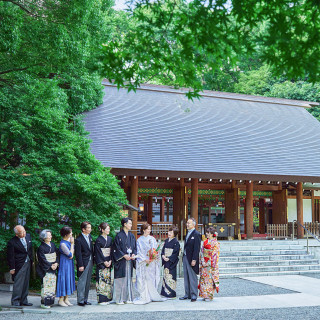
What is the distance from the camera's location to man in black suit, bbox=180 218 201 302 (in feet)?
28.0

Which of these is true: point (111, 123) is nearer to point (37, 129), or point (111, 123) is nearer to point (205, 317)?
point (37, 129)

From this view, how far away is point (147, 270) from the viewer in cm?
855

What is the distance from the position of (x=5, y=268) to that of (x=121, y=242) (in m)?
3.63

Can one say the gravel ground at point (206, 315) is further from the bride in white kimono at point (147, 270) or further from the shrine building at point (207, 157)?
the shrine building at point (207, 157)

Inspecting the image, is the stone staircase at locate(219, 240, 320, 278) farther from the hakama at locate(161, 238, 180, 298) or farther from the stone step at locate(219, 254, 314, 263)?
the hakama at locate(161, 238, 180, 298)

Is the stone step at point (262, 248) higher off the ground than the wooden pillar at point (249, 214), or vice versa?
the wooden pillar at point (249, 214)

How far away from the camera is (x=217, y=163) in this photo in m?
17.0

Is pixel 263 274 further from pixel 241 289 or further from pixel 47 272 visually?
pixel 47 272

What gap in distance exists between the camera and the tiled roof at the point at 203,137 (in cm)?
1634

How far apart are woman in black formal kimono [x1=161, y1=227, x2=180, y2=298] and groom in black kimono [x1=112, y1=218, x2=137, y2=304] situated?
2.42 ft

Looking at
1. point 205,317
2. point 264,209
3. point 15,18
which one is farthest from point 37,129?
point 264,209

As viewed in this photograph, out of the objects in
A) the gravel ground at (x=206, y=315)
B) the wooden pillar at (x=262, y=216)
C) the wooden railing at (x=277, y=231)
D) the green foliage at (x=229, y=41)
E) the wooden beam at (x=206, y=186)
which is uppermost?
the green foliage at (x=229, y=41)

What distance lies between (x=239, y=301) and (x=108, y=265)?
104 inches

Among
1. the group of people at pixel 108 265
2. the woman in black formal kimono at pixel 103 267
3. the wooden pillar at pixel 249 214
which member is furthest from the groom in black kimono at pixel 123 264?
the wooden pillar at pixel 249 214
